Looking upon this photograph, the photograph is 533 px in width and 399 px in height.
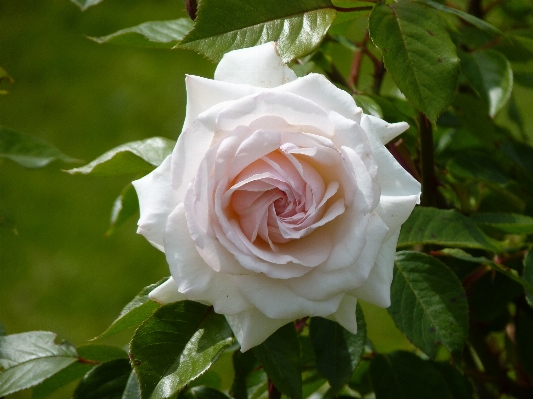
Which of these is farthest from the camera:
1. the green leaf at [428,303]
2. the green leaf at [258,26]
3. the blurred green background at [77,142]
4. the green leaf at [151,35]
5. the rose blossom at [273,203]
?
the blurred green background at [77,142]

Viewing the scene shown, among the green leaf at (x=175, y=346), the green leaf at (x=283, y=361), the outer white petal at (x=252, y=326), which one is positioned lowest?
the green leaf at (x=283, y=361)

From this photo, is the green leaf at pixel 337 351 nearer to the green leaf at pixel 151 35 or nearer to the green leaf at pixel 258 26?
the green leaf at pixel 258 26

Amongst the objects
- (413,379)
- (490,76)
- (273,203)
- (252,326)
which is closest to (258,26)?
(273,203)

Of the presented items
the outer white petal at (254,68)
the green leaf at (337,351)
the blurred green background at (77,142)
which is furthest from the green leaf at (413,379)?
the blurred green background at (77,142)

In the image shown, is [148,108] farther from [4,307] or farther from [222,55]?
[222,55]

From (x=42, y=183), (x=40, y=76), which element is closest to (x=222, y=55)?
(x=42, y=183)

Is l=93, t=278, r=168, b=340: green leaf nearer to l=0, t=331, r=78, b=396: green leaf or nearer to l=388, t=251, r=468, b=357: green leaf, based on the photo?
l=0, t=331, r=78, b=396: green leaf

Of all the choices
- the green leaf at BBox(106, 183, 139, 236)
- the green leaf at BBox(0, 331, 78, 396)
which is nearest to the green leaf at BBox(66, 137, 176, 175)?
the green leaf at BBox(106, 183, 139, 236)
